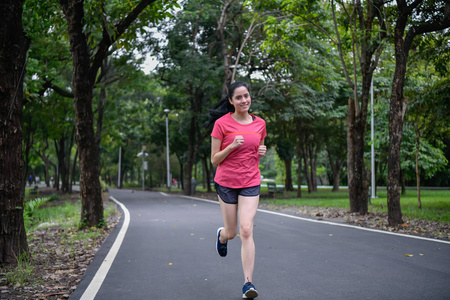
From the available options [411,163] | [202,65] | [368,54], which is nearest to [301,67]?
[202,65]

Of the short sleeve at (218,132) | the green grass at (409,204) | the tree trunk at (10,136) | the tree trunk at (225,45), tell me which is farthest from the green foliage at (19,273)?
the tree trunk at (225,45)

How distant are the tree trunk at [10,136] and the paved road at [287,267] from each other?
118 centimetres

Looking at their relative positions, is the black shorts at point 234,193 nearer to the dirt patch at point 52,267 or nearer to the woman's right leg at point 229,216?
the woman's right leg at point 229,216

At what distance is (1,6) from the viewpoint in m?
6.13

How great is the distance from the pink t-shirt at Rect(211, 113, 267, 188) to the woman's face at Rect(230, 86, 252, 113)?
155 mm

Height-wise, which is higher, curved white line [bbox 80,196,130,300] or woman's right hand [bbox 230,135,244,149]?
woman's right hand [bbox 230,135,244,149]

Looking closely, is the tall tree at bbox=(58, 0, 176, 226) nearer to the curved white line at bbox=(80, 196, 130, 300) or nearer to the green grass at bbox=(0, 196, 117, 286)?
the green grass at bbox=(0, 196, 117, 286)

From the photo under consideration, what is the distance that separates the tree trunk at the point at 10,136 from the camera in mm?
6156

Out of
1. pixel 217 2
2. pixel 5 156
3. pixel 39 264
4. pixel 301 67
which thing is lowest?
pixel 39 264

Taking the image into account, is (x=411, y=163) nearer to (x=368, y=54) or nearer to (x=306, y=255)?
(x=368, y=54)

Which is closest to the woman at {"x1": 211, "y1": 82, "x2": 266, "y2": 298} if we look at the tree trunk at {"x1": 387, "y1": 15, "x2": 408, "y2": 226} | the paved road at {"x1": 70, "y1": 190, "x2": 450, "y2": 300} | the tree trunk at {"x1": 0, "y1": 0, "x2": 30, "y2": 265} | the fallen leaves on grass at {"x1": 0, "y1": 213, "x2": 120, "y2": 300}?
the paved road at {"x1": 70, "y1": 190, "x2": 450, "y2": 300}

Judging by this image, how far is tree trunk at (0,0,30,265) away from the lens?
6156 millimetres

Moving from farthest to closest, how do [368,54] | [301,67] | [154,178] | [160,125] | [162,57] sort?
[154,178], [160,125], [162,57], [301,67], [368,54]

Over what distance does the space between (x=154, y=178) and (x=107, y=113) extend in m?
38.6
